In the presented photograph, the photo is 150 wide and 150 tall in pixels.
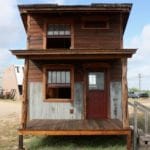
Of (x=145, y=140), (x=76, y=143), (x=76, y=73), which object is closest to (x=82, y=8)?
(x=76, y=73)

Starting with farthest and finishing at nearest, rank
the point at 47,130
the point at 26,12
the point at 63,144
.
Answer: the point at 26,12 < the point at 63,144 < the point at 47,130

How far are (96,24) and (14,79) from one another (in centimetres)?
5177

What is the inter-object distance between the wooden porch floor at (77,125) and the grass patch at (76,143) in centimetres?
75

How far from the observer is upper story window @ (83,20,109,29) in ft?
61.0

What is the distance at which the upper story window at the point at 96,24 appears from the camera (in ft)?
61.0

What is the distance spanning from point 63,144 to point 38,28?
573cm

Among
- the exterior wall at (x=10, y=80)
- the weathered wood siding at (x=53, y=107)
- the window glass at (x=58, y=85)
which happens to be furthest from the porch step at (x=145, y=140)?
the exterior wall at (x=10, y=80)

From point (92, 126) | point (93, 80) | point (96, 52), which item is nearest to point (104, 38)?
point (93, 80)

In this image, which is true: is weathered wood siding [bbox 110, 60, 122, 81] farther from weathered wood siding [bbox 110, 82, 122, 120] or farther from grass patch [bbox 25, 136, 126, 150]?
grass patch [bbox 25, 136, 126, 150]

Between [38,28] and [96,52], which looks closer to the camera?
[96,52]

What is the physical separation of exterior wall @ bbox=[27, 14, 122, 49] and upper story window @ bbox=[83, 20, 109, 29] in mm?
144

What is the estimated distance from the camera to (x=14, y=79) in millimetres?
69125

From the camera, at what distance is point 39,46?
61.0 feet

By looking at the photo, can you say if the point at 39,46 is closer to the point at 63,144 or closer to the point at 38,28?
→ the point at 38,28
